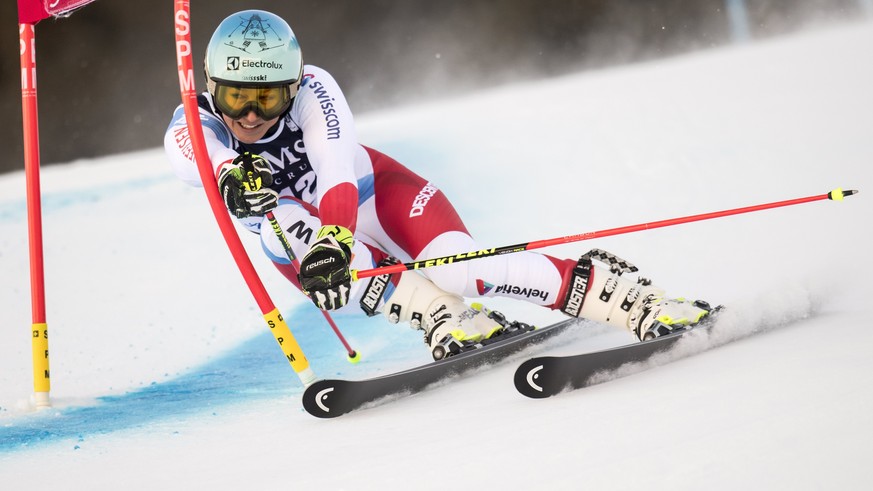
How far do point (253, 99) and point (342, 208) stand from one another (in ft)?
1.35

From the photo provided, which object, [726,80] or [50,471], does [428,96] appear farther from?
[50,471]

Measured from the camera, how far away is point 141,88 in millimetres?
Answer: 8562

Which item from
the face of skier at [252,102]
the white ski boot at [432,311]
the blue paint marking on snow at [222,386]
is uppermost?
the face of skier at [252,102]

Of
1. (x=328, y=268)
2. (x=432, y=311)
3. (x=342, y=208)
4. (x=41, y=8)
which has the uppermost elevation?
(x=41, y=8)

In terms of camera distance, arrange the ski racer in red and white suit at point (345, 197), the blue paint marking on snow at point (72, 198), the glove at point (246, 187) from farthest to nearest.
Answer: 1. the blue paint marking on snow at point (72, 198)
2. the ski racer in red and white suit at point (345, 197)
3. the glove at point (246, 187)

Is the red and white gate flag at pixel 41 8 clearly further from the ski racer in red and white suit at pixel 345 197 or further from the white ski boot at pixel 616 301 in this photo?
the white ski boot at pixel 616 301

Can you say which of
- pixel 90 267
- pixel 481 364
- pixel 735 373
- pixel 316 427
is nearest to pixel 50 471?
pixel 316 427

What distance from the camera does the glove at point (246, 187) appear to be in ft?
8.04

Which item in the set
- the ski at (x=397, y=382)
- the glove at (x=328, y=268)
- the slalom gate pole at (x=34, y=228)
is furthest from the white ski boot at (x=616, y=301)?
the slalom gate pole at (x=34, y=228)

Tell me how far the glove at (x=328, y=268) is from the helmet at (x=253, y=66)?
1.48 feet

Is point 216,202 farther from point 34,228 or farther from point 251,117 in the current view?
point 34,228

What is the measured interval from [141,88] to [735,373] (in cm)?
734

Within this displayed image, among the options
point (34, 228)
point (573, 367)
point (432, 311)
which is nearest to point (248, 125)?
point (432, 311)

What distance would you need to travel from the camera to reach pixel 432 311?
2918 mm
